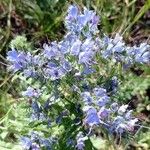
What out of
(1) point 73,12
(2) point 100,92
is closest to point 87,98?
(2) point 100,92

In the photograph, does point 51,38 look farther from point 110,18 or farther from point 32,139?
point 32,139

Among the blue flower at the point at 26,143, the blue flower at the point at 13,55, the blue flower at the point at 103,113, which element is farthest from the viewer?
the blue flower at the point at 26,143

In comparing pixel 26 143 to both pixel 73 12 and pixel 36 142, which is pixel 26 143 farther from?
pixel 73 12

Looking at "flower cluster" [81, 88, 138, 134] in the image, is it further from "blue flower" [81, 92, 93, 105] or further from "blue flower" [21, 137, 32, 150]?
"blue flower" [21, 137, 32, 150]

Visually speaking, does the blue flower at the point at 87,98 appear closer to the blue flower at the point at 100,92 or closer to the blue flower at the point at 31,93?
the blue flower at the point at 100,92

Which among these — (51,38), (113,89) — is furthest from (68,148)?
(51,38)

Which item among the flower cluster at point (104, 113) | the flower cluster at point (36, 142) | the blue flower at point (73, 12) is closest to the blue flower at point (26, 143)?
the flower cluster at point (36, 142)

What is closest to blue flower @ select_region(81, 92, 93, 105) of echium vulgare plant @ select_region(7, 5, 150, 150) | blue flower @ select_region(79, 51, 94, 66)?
echium vulgare plant @ select_region(7, 5, 150, 150)

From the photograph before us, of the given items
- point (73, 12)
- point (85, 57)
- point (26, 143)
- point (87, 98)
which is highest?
point (73, 12)
